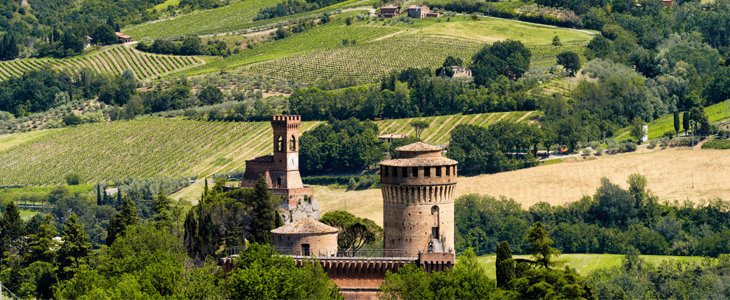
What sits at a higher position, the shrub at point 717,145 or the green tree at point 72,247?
the green tree at point 72,247

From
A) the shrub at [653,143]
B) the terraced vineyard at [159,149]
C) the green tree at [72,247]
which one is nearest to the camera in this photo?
the green tree at [72,247]

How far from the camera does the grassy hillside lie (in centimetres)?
12925

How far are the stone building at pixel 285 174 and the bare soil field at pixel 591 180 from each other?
45.6m

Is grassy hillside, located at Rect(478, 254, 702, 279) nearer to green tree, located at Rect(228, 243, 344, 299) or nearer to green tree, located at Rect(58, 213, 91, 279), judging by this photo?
green tree, located at Rect(58, 213, 91, 279)

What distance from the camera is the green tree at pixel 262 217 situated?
85.8 metres

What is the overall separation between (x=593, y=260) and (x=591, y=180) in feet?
101

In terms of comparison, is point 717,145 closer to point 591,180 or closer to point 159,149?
point 591,180

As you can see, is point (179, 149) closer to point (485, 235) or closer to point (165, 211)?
point (485, 235)

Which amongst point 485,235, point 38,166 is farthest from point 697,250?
point 38,166

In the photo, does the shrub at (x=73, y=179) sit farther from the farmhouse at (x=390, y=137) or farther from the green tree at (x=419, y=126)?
the green tree at (x=419, y=126)

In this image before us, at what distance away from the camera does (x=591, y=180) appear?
162500 millimetres

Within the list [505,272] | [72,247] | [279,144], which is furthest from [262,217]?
[505,272]

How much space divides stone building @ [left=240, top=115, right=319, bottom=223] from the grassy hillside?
1224 inches

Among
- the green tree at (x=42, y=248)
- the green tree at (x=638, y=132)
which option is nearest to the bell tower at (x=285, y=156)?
the green tree at (x=42, y=248)
